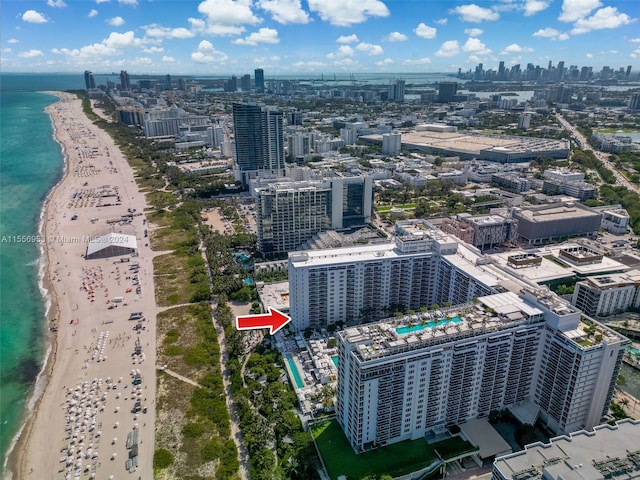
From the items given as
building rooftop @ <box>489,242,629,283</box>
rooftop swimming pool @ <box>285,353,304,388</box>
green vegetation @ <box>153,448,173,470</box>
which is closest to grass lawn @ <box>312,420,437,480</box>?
rooftop swimming pool @ <box>285,353,304,388</box>

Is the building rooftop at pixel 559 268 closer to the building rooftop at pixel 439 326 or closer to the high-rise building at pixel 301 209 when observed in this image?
→ the building rooftop at pixel 439 326

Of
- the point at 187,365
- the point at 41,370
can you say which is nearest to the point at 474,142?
the point at 187,365

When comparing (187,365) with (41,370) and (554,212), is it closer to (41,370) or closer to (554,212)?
(41,370)

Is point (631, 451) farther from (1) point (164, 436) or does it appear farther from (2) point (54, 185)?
(2) point (54, 185)

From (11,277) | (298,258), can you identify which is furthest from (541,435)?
(11,277)

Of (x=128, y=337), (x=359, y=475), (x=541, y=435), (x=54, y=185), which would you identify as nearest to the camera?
(x=359, y=475)
